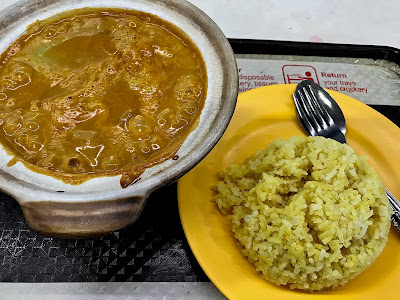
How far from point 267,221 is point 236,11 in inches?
71.1

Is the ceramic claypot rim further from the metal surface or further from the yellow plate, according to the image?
the metal surface

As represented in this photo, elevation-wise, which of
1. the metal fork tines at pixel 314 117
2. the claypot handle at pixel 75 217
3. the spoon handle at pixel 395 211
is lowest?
the spoon handle at pixel 395 211

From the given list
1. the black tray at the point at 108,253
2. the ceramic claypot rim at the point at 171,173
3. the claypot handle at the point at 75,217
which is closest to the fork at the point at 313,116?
the ceramic claypot rim at the point at 171,173

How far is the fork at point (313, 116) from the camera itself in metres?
1.80

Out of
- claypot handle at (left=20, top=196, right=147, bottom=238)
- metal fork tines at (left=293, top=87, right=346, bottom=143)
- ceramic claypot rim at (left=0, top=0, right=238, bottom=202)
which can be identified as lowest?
metal fork tines at (left=293, top=87, right=346, bottom=143)

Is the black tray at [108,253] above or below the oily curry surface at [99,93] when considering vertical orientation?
below

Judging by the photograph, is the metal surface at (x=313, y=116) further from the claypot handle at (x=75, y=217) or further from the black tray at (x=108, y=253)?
the claypot handle at (x=75, y=217)

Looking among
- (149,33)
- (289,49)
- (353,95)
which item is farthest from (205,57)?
(353,95)

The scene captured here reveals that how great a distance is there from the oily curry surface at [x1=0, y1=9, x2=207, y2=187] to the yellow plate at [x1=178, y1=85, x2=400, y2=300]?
421 millimetres

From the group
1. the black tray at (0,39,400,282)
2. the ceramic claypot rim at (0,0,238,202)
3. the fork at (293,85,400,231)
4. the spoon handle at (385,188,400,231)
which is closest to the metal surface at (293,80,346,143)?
the fork at (293,85,400,231)

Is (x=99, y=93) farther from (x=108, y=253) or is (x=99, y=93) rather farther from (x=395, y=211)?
(x=395, y=211)

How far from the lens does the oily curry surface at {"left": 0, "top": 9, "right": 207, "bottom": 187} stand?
1.18m

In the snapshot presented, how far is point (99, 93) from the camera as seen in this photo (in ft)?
4.29

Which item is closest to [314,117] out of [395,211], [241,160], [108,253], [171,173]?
[241,160]
